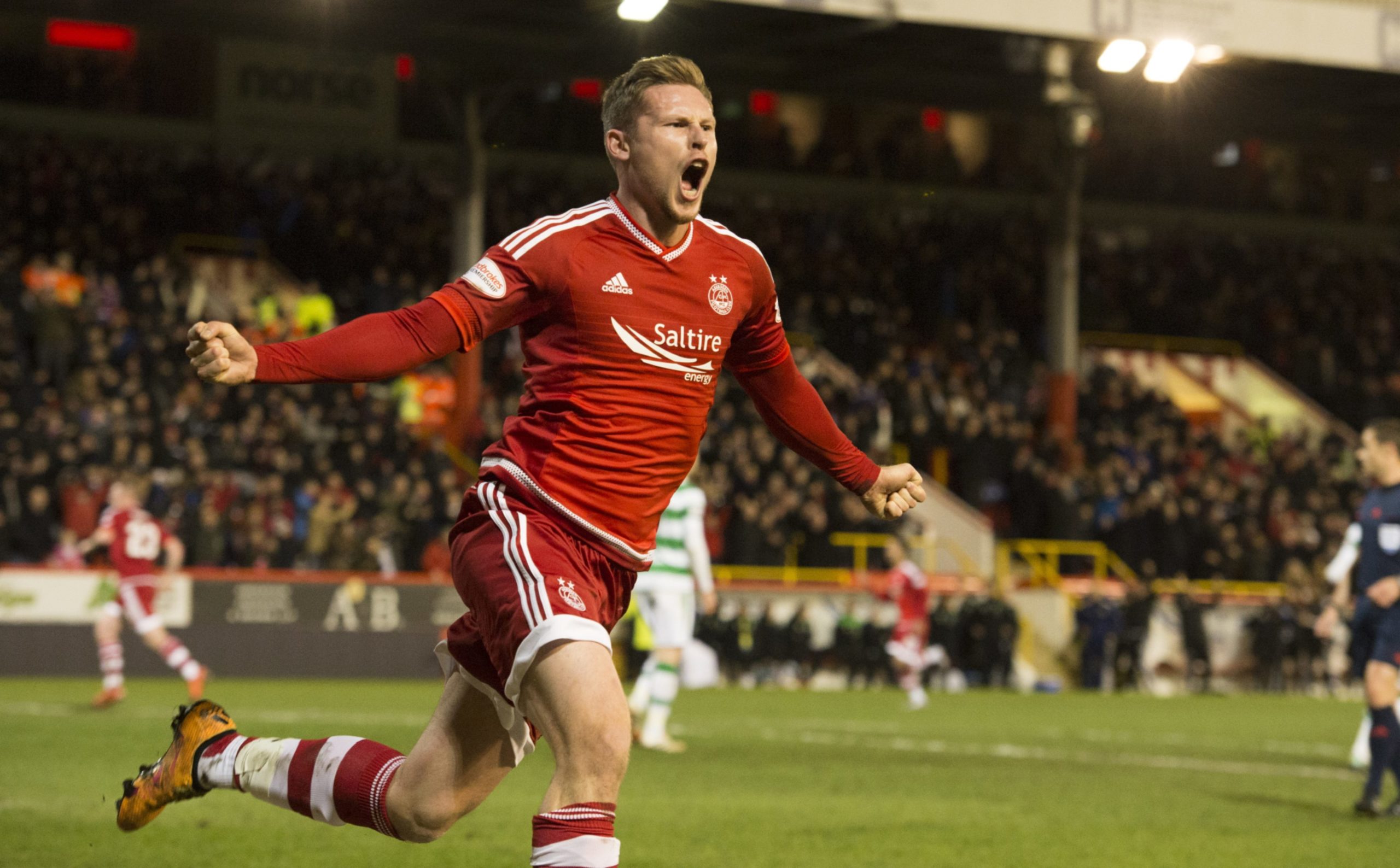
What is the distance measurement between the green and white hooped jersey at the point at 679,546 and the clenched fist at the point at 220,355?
917 cm

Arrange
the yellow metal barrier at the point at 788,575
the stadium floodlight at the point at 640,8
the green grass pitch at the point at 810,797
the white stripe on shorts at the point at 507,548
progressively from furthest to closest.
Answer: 1. the yellow metal barrier at the point at 788,575
2. the stadium floodlight at the point at 640,8
3. the green grass pitch at the point at 810,797
4. the white stripe on shorts at the point at 507,548

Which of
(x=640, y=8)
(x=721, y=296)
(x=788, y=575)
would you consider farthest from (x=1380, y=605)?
(x=788, y=575)

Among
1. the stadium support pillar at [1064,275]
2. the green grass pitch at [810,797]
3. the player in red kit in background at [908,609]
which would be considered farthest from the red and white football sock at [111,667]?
the stadium support pillar at [1064,275]

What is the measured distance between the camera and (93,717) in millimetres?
15320

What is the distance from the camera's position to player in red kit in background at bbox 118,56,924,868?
15.9 ft

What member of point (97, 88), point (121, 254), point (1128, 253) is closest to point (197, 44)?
point (97, 88)

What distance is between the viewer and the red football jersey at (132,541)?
679 inches

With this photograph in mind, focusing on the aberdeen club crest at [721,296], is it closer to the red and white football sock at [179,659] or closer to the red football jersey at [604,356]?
the red football jersey at [604,356]

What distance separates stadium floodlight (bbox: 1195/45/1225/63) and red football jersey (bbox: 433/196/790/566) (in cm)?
2332

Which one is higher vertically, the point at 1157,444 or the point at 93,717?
the point at 1157,444

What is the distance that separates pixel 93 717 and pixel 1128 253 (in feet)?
99.8

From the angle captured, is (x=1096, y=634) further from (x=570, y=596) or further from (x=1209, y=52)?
(x=570, y=596)

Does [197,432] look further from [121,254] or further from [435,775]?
[435,775]

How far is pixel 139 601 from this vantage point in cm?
1742
